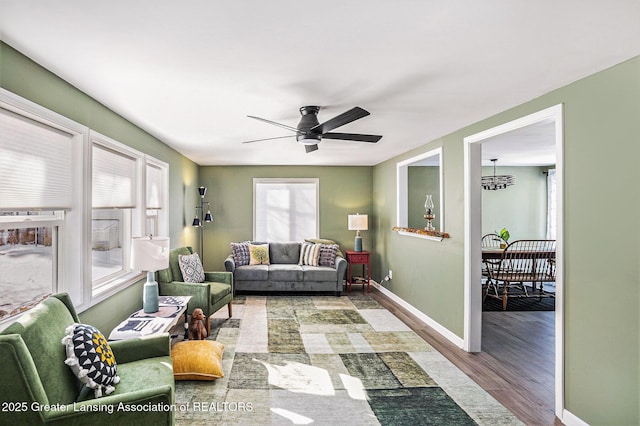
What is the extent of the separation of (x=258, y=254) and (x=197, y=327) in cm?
274

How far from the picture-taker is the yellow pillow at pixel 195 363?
2.98 meters

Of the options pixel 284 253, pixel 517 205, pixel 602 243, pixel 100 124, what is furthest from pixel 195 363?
pixel 517 205

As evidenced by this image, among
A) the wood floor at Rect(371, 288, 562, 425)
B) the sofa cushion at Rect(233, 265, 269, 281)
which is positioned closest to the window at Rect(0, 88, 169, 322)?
the sofa cushion at Rect(233, 265, 269, 281)

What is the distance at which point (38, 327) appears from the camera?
5.88 feet

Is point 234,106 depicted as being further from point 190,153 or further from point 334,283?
A: point 334,283

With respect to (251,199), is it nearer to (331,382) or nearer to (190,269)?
(190,269)

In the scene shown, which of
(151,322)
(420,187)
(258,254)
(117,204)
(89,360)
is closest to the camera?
(89,360)

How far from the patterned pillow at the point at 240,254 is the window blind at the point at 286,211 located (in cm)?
68

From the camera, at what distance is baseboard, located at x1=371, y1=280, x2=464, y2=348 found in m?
3.93

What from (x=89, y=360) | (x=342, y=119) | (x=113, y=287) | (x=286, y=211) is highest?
(x=342, y=119)

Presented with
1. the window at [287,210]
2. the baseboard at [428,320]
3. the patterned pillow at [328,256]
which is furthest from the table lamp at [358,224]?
the baseboard at [428,320]

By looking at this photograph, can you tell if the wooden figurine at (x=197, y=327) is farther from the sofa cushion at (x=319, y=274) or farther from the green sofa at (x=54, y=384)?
the sofa cushion at (x=319, y=274)

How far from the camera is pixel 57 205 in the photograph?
249 centimetres

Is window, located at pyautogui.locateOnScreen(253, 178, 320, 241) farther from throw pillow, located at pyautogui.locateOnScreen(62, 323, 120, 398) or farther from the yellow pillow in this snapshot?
throw pillow, located at pyautogui.locateOnScreen(62, 323, 120, 398)
